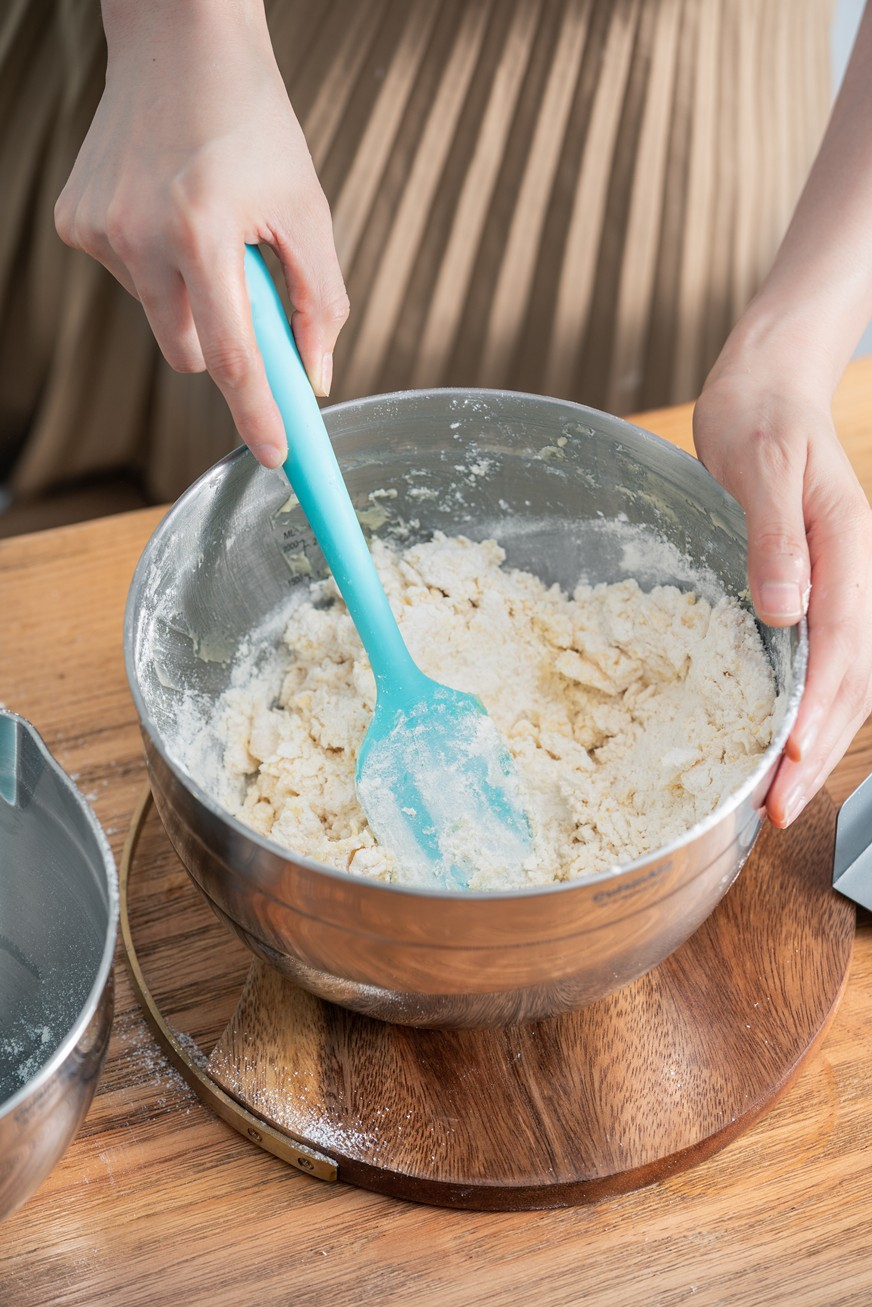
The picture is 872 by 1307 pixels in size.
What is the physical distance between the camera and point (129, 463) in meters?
1.78

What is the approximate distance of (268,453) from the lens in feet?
2.66

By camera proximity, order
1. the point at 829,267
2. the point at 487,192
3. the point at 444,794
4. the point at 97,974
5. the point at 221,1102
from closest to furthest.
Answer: the point at 97,974, the point at 221,1102, the point at 444,794, the point at 829,267, the point at 487,192

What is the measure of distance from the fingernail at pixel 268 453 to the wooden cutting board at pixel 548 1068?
14.3 inches

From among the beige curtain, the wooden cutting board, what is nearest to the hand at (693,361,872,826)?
the wooden cutting board

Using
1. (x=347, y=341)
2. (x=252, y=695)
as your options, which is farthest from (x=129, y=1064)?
(x=347, y=341)

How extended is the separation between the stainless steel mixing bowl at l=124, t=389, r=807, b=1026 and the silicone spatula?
0.09m

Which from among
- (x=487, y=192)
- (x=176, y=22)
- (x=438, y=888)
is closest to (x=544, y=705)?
(x=438, y=888)

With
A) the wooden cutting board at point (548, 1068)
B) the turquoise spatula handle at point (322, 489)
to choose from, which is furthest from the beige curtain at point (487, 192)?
the wooden cutting board at point (548, 1068)

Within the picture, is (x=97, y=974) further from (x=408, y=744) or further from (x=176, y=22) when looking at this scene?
Answer: (x=176, y=22)

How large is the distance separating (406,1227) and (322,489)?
516 mm

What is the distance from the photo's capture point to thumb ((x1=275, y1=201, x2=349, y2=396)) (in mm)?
809

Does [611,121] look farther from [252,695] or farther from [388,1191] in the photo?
[388,1191]

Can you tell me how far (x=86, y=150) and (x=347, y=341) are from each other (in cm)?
73

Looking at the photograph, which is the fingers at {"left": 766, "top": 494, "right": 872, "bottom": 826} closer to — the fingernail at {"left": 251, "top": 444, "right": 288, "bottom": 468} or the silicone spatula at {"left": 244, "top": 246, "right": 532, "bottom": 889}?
the silicone spatula at {"left": 244, "top": 246, "right": 532, "bottom": 889}
